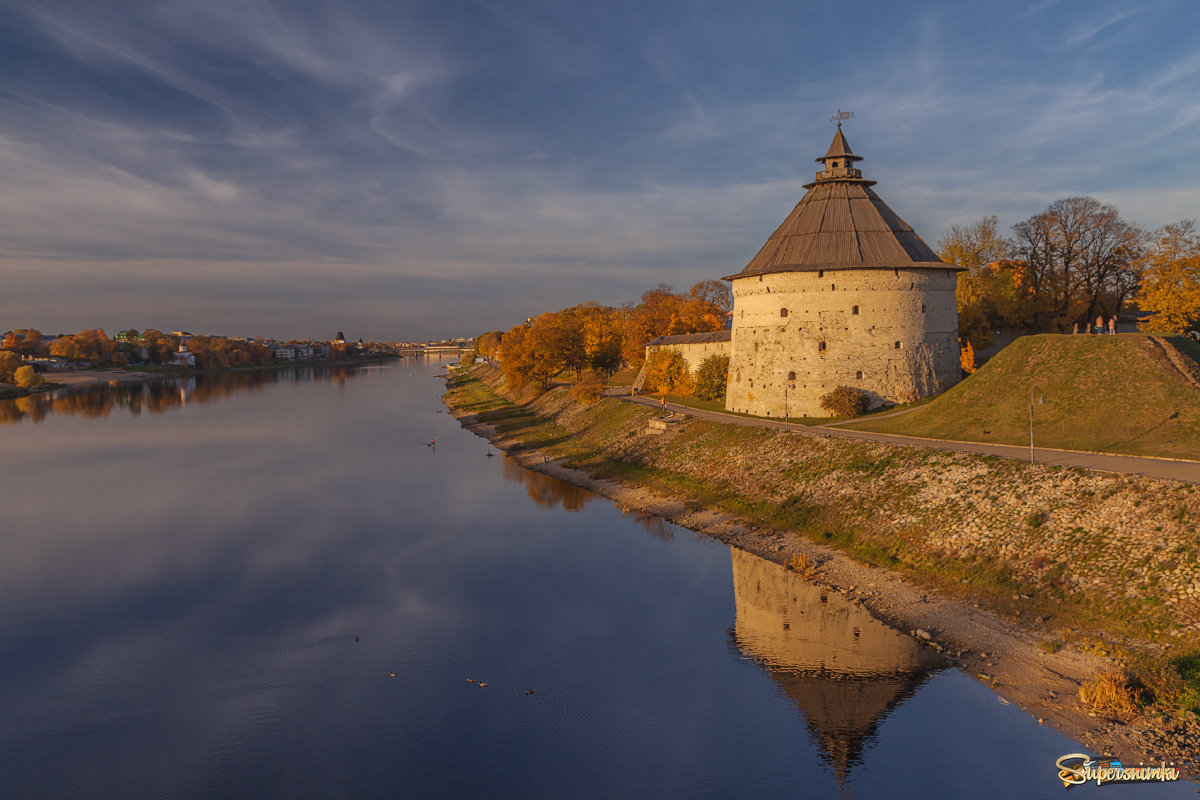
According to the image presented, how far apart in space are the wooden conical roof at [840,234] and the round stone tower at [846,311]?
0.24 ft

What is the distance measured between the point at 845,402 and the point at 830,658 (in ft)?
77.8

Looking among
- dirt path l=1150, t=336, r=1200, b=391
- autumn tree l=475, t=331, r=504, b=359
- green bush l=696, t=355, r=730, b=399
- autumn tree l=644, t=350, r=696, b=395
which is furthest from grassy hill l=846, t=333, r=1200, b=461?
autumn tree l=475, t=331, r=504, b=359

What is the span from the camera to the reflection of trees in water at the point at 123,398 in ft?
278

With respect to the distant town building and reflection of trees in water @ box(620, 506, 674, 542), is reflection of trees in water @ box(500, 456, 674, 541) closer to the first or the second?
reflection of trees in water @ box(620, 506, 674, 542)

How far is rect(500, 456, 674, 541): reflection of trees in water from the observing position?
1256 inches

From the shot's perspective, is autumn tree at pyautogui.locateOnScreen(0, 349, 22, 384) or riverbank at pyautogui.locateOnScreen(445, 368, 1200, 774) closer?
riverbank at pyautogui.locateOnScreen(445, 368, 1200, 774)

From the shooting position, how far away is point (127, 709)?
1653 centimetres

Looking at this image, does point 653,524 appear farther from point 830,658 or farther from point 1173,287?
point 1173,287

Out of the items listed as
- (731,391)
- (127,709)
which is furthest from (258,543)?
(731,391)

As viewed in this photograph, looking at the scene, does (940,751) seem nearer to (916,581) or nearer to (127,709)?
(916,581)

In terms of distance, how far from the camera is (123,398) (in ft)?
341

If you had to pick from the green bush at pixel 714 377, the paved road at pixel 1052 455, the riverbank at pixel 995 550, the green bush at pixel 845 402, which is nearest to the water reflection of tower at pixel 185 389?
the green bush at pixel 714 377

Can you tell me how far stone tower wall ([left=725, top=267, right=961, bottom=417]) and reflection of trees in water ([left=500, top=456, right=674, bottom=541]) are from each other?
43.4 ft

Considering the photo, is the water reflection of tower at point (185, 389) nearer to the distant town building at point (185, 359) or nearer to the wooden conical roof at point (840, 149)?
the distant town building at point (185, 359)
